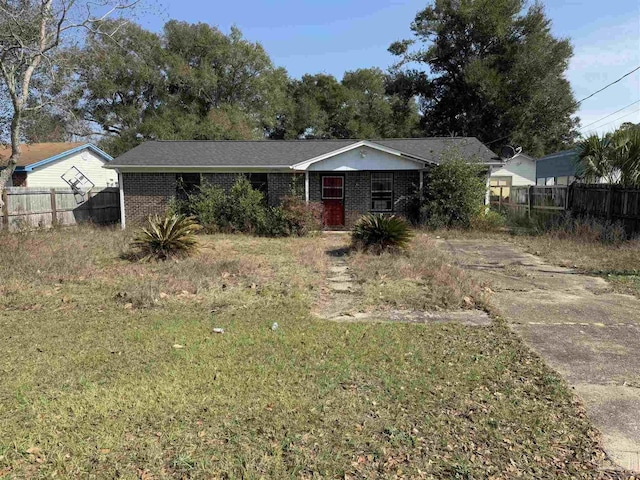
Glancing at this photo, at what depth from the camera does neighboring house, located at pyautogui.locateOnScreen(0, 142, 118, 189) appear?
22.3 meters

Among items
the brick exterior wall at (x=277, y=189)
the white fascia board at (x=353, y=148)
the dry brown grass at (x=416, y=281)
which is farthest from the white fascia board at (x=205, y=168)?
the dry brown grass at (x=416, y=281)

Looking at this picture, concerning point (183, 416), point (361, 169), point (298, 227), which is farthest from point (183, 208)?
point (183, 416)

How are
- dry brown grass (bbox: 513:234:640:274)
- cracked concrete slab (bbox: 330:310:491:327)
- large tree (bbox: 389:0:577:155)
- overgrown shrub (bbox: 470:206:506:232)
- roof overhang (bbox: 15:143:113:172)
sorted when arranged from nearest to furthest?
cracked concrete slab (bbox: 330:310:491:327), dry brown grass (bbox: 513:234:640:274), overgrown shrub (bbox: 470:206:506:232), roof overhang (bbox: 15:143:113:172), large tree (bbox: 389:0:577:155)

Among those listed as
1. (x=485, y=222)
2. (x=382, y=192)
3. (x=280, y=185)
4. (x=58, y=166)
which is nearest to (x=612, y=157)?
(x=485, y=222)

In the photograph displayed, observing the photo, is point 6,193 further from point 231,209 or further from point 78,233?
point 231,209

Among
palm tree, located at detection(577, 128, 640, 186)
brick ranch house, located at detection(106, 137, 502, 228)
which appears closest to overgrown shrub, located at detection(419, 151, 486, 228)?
brick ranch house, located at detection(106, 137, 502, 228)

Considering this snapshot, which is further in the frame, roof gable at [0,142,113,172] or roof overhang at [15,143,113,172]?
roof gable at [0,142,113,172]

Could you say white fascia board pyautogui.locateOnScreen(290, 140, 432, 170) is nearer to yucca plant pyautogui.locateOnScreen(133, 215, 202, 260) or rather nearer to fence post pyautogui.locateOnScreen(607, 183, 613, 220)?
fence post pyautogui.locateOnScreen(607, 183, 613, 220)

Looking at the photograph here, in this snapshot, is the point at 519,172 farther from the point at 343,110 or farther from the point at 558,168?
the point at 343,110

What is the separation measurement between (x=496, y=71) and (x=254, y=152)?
18.8 meters

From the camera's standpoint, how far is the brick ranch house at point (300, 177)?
16812 millimetres

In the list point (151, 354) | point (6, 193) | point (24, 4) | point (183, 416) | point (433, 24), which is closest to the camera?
point (183, 416)

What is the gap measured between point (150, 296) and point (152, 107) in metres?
30.8

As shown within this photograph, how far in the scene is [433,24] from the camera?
32.6 meters
